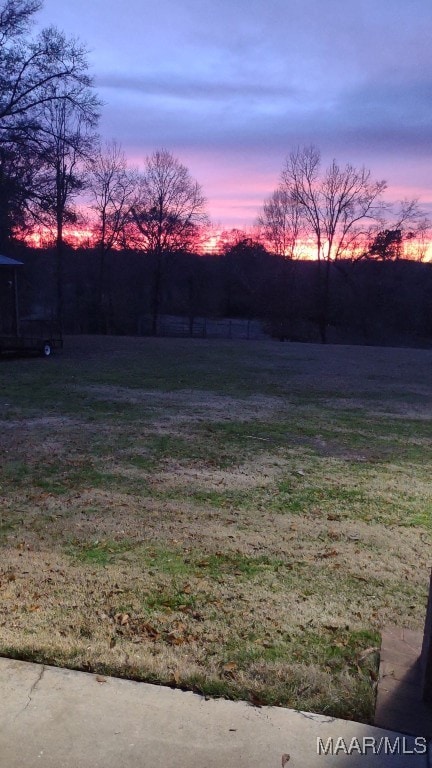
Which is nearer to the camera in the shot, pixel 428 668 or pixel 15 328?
pixel 428 668

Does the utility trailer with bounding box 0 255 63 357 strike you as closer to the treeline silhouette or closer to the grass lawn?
the grass lawn

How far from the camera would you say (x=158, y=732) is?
1990 millimetres

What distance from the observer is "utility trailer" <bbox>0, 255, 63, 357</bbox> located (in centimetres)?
1800

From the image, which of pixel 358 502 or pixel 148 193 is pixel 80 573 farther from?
pixel 148 193

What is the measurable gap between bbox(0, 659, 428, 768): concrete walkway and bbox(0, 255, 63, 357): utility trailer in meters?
16.7

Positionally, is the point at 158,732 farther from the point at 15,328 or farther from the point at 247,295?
the point at 247,295

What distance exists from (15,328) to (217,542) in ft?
55.1

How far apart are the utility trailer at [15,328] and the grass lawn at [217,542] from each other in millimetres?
8710

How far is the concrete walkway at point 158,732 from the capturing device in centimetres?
187

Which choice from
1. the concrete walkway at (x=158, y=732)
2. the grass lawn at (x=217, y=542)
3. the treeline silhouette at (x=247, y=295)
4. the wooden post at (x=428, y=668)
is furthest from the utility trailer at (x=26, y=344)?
the wooden post at (x=428, y=668)

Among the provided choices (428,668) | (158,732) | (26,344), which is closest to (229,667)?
(158,732)

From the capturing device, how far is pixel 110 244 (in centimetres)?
3694

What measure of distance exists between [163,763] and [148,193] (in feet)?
124

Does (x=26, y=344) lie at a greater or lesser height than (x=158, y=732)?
greater
